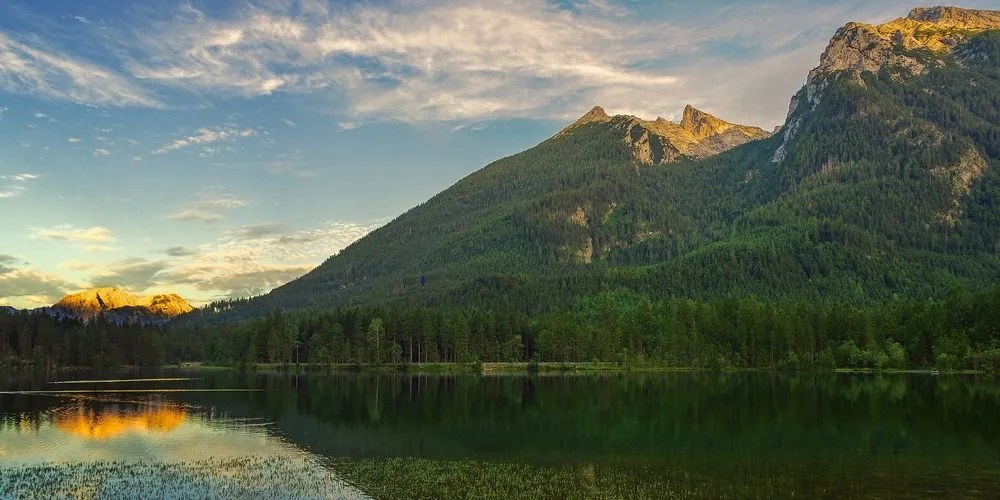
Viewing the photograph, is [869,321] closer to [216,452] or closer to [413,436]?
[413,436]

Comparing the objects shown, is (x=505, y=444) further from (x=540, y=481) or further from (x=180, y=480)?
(x=180, y=480)

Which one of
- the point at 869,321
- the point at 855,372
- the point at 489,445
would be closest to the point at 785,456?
the point at 489,445

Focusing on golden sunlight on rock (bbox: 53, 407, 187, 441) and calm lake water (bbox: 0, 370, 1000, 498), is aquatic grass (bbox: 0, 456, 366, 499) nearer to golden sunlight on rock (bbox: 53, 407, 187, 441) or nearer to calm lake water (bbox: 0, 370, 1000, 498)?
calm lake water (bbox: 0, 370, 1000, 498)

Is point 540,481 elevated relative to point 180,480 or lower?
lower

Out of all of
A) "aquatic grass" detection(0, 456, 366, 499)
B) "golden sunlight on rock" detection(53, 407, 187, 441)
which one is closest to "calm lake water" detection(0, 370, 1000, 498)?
"aquatic grass" detection(0, 456, 366, 499)

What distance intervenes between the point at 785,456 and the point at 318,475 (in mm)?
36088

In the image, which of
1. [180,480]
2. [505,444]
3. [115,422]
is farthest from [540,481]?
[115,422]

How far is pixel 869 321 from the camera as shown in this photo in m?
197

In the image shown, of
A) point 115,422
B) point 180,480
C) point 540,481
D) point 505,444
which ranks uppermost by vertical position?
point 115,422

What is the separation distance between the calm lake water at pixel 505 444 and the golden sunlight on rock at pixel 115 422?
0.36m

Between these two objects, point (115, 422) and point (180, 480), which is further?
point (115, 422)

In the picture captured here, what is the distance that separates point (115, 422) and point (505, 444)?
152ft

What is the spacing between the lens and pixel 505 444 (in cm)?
6650

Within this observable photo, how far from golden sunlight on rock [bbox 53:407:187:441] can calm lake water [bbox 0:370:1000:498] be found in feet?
1.18
